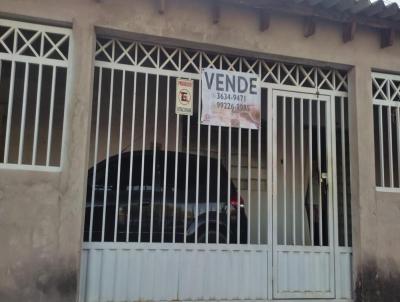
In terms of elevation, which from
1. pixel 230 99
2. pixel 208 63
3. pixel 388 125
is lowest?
pixel 388 125

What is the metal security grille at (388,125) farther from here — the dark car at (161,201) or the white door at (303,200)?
the dark car at (161,201)

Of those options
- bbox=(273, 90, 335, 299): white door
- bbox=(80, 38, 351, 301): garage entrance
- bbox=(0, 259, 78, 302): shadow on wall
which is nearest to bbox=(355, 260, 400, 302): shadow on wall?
bbox=(80, 38, 351, 301): garage entrance

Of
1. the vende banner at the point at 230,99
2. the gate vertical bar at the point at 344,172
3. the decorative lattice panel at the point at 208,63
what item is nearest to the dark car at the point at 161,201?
the vende banner at the point at 230,99

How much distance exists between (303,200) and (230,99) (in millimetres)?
1646

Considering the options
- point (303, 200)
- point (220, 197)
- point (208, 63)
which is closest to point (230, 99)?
point (208, 63)

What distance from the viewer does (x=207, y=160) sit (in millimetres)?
6152

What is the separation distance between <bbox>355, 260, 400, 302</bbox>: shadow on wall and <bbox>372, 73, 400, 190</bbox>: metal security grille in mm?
1066

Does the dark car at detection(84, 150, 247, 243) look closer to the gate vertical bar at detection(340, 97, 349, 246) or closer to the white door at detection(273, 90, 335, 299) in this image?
the white door at detection(273, 90, 335, 299)

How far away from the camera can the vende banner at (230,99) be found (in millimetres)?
5855

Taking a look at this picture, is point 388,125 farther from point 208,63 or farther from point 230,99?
point 208,63

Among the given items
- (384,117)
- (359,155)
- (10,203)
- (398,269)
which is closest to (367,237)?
(398,269)

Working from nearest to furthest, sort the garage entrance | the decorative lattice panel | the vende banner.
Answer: the garage entrance, the decorative lattice panel, the vende banner

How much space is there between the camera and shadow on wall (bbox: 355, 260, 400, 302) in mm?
6016

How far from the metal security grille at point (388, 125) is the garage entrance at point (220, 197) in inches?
17.8
